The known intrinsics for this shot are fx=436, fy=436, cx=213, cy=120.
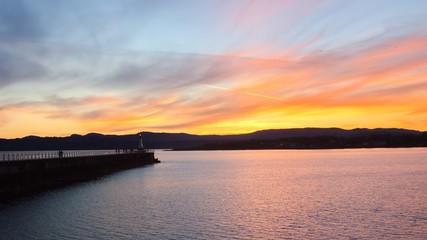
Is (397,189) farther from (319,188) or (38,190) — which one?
(38,190)

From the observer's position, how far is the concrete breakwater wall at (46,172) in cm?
5247

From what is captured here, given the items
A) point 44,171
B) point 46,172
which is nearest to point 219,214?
point 44,171

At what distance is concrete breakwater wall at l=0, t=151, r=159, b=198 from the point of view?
5247 cm

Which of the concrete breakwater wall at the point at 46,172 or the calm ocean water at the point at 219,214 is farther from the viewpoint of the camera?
the concrete breakwater wall at the point at 46,172

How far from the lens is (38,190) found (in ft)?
191

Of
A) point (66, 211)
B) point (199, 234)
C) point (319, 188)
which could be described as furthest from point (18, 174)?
point (319, 188)

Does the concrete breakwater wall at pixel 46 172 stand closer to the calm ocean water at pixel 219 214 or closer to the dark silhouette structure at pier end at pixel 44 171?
the dark silhouette structure at pier end at pixel 44 171

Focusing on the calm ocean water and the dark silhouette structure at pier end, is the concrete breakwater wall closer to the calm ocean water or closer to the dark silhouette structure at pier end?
the dark silhouette structure at pier end

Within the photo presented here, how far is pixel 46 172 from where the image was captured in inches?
2586

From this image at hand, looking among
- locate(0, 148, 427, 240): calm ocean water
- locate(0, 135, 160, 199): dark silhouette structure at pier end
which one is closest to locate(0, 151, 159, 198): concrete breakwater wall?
locate(0, 135, 160, 199): dark silhouette structure at pier end

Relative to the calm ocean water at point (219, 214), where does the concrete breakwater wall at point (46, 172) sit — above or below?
above

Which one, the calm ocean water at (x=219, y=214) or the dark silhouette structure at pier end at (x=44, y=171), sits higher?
the dark silhouette structure at pier end at (x=44, y=171)

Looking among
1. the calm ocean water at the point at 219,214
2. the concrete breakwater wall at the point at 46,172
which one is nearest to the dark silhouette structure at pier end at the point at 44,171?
the concrete breakwater wall at the point at 46,172

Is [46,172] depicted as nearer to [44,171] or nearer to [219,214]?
[44,171]
